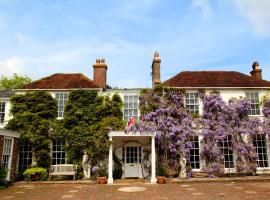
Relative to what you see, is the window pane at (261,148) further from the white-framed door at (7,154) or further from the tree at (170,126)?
the white-framed door at (7,154)

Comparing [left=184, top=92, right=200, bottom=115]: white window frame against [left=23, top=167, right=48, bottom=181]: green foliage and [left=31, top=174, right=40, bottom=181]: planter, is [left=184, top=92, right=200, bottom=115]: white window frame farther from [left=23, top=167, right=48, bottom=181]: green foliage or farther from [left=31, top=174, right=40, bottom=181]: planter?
[left=31, top=174, right=40, bottom=181]: planter

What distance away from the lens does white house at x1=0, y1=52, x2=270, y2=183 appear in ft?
55.4

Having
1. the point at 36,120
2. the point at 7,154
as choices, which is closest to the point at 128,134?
the point at 36,120

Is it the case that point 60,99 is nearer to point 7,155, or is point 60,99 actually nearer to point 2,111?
point 2,111

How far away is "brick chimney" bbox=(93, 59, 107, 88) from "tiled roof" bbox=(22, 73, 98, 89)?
559 mm

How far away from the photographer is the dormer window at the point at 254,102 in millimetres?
18188

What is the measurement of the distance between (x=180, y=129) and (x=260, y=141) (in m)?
5.87

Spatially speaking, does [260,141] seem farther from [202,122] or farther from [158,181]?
[158,181]

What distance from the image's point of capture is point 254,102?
1834 centimetres

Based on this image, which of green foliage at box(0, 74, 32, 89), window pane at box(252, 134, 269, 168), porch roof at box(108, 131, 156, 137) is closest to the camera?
porch roof at box(108, 131, 156, 137)

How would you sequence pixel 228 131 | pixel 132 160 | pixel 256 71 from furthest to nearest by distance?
pixel 256 71 → pixel 228 131 → pixel 132 160

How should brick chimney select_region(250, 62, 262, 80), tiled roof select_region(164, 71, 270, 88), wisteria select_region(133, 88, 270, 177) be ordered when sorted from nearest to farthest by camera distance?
wisteria select_region(133, 88, 270, 177) → tiled roof select_region(164, 71, 270, 88) → brick chimney select_region(250, 62, 262, 80)

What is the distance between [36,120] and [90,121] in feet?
11.5

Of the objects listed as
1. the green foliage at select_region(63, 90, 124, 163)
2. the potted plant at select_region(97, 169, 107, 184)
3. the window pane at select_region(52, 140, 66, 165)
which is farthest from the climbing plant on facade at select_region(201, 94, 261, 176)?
the window pane at select_region(52, 140, 66, 165)
